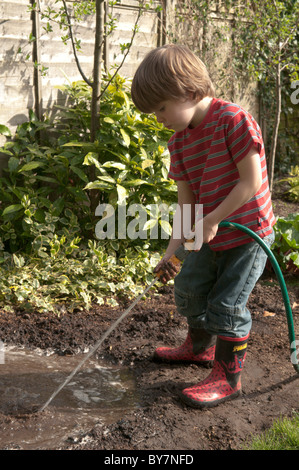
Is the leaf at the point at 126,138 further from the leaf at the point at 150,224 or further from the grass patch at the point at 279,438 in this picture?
the grass patch at the point at 279,438

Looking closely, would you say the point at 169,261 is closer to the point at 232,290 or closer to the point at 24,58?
the point at 232,290

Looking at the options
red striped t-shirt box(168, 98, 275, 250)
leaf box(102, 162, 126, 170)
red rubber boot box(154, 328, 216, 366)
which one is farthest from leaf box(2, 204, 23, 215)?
red striped t-shirt box(168, 98, 275, 250)

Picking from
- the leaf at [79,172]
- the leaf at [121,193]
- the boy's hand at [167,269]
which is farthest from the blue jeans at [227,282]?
the leaf at [79,172]

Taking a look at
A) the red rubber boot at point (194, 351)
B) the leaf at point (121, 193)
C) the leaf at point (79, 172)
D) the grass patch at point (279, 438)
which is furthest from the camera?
the leaf at point (79, 172)

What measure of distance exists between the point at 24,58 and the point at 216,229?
2910 mm

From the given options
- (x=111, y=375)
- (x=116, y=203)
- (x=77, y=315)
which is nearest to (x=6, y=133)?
(x=116, y=203)

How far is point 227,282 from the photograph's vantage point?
2.61 m

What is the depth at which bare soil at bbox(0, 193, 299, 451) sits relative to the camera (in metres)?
2.32

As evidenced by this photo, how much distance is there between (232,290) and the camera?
8.52 ft

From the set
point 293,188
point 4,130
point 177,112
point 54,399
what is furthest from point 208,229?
point 293,188

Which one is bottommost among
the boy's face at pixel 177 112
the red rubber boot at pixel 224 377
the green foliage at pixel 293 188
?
the green foliage at pixel 293 188

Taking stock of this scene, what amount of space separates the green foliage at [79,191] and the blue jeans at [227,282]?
124 centimetres

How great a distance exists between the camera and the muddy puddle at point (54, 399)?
2.35m

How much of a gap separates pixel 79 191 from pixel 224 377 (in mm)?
2272
